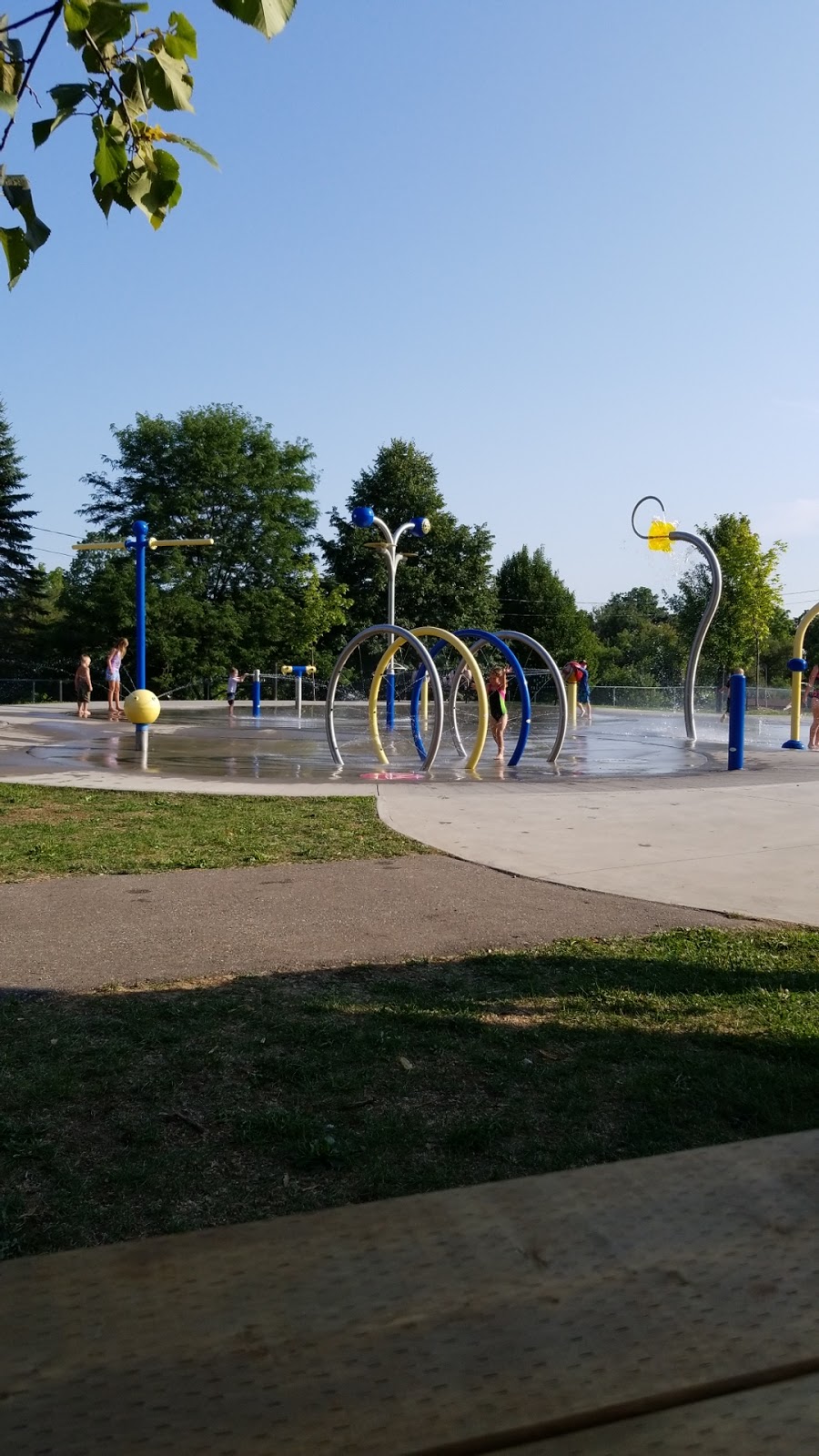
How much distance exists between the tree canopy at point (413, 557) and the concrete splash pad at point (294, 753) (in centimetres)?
3121

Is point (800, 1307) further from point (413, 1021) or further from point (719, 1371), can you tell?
point (413, 1021)

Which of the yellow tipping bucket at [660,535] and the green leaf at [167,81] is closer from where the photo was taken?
the green leaf at [167,81]

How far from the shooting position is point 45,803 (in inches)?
452

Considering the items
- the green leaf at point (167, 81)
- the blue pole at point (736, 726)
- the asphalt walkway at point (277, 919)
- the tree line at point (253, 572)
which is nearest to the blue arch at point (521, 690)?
the blue pole at point (736, 726)

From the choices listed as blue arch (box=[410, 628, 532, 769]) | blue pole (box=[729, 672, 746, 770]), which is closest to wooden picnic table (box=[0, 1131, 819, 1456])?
blue arch (box=[410, 628, 532, 769])

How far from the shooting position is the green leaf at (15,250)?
2789 mm

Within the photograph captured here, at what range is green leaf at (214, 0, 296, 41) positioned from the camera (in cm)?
237

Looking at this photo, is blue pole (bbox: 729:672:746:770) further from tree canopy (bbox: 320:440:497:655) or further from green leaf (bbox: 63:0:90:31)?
tree canopy (bbox: 320:440:497:655)

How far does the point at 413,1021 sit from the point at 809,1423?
2.68m

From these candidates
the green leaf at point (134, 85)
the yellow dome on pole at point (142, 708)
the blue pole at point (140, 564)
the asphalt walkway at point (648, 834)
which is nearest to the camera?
the green leaf at point (134, 85)

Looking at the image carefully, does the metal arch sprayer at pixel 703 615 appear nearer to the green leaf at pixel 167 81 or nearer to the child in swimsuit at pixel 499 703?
the child in swimsuit at pixel 499 703

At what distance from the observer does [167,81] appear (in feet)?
8.87

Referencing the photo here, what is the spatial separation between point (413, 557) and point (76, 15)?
58968mm

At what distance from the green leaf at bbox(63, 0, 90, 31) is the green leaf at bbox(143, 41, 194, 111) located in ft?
0.52
